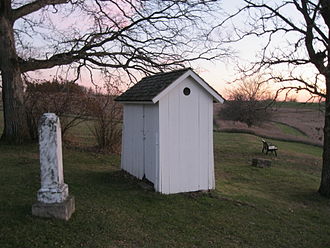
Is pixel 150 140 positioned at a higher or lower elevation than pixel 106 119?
lower

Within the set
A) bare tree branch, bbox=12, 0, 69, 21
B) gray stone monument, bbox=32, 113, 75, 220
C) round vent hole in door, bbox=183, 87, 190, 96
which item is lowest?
gray stone monument, bbox=32, 113, 75, 220

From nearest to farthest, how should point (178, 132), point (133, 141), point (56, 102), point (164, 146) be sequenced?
point (164, 146) < point (178, 132) < point (133, 141) < point (56, 102)

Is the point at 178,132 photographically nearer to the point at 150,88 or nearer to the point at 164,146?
the point at 164,146

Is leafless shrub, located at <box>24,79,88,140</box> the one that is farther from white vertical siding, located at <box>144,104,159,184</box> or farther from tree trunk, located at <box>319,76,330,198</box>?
tree trunk, located at <box>319,76,330,198</box>

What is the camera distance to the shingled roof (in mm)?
8047

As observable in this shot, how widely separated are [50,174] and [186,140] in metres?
3.87

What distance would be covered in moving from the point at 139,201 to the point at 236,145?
15.6m

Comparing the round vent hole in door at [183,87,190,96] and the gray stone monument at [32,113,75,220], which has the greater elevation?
the round vent hole in door at [183,87,190,96]

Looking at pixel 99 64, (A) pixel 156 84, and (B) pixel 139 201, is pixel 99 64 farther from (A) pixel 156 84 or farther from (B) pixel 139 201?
(B) pixel 139 201

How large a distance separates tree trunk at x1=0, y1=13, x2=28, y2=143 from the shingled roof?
604 centimetres

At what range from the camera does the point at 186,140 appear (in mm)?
8242

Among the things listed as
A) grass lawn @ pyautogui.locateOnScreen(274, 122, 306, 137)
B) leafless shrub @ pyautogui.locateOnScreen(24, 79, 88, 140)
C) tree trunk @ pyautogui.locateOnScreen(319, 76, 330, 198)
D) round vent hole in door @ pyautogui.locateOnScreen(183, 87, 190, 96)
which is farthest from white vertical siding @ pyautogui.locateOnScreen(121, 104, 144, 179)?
grass lawn @ pyautogui.locateOnScreen(274, 122, 306, 137)

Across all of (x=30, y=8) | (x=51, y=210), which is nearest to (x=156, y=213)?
(x=51, y=210)

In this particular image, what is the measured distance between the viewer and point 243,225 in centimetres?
665
